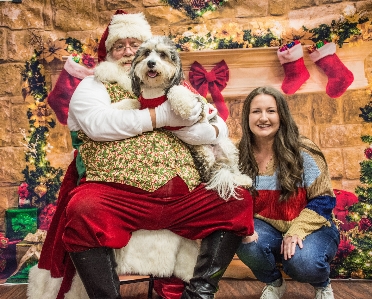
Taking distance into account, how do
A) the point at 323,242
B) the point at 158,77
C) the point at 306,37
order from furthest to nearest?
the point at 306,37 → the point at 323,242 → the point at 158,77

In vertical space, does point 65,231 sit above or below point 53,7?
below

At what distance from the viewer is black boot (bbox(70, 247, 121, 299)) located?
4.76 feet

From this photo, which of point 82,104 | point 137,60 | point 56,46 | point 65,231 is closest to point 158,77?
point 137,60

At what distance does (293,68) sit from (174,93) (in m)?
1.15

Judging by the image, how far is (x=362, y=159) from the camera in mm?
2430

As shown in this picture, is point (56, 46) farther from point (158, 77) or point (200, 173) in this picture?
point (200, 173)

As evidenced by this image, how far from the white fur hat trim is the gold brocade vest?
1.72 feet

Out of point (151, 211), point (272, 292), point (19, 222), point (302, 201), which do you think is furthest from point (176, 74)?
point (19, 222)

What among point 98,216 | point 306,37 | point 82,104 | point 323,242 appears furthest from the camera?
point 306,37

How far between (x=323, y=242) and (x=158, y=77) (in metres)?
1.07

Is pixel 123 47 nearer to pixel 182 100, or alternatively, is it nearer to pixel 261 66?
pixel 182 100

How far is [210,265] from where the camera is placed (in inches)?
61.3

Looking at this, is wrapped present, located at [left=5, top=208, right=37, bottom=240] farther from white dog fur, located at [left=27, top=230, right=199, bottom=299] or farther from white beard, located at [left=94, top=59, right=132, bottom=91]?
white beard, located at [left=94, top=59, right=132, bottom=91]

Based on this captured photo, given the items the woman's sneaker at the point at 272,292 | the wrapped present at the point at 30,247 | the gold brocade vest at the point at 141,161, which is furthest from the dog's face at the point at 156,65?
the wrapped present at the point at 30,247
